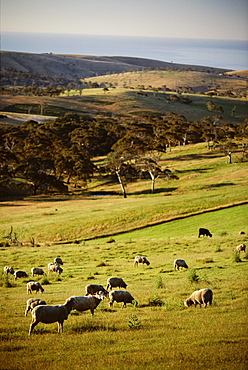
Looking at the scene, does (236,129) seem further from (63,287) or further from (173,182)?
(63,287)

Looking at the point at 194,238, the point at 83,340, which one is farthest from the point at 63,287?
the point at 194,238

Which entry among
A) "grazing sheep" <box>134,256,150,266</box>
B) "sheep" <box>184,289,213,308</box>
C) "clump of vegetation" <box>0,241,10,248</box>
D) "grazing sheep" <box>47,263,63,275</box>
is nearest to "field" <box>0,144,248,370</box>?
"sheep" <box>184,289,213,308</box>

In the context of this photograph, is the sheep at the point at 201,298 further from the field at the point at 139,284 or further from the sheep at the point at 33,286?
the sheep at the point at 33,286

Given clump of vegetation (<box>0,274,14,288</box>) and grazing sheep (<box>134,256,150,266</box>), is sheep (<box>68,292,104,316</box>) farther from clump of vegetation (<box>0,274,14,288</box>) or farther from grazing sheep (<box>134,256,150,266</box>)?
grazing sheep (<box>134,256,150,266</box>)

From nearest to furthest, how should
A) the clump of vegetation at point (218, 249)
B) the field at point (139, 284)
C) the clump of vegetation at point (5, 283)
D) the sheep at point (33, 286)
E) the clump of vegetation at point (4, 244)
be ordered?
the field at point (139, 284)
the sheep at point (33, 286)
the clump of vegetation at point (5, 283)
the clump of vegetation at point (218, 249)
the clump of vegetation at point (4, 244)

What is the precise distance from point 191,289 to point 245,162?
76087mm

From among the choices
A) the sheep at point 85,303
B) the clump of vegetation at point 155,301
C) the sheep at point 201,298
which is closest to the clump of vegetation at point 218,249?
the sheep at point 201,298

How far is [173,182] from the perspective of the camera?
270 feet

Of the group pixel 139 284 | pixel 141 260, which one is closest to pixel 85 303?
pixel 139 284

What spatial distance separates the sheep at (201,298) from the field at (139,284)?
332mm

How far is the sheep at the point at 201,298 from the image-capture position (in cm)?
1518

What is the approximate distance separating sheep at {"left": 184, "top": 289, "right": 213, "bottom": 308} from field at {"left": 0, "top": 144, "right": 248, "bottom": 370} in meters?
0.33

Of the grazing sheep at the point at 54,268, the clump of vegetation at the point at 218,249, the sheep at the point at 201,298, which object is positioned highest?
the sheep at the point at 201,298

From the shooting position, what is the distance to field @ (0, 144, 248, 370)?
386 inches
